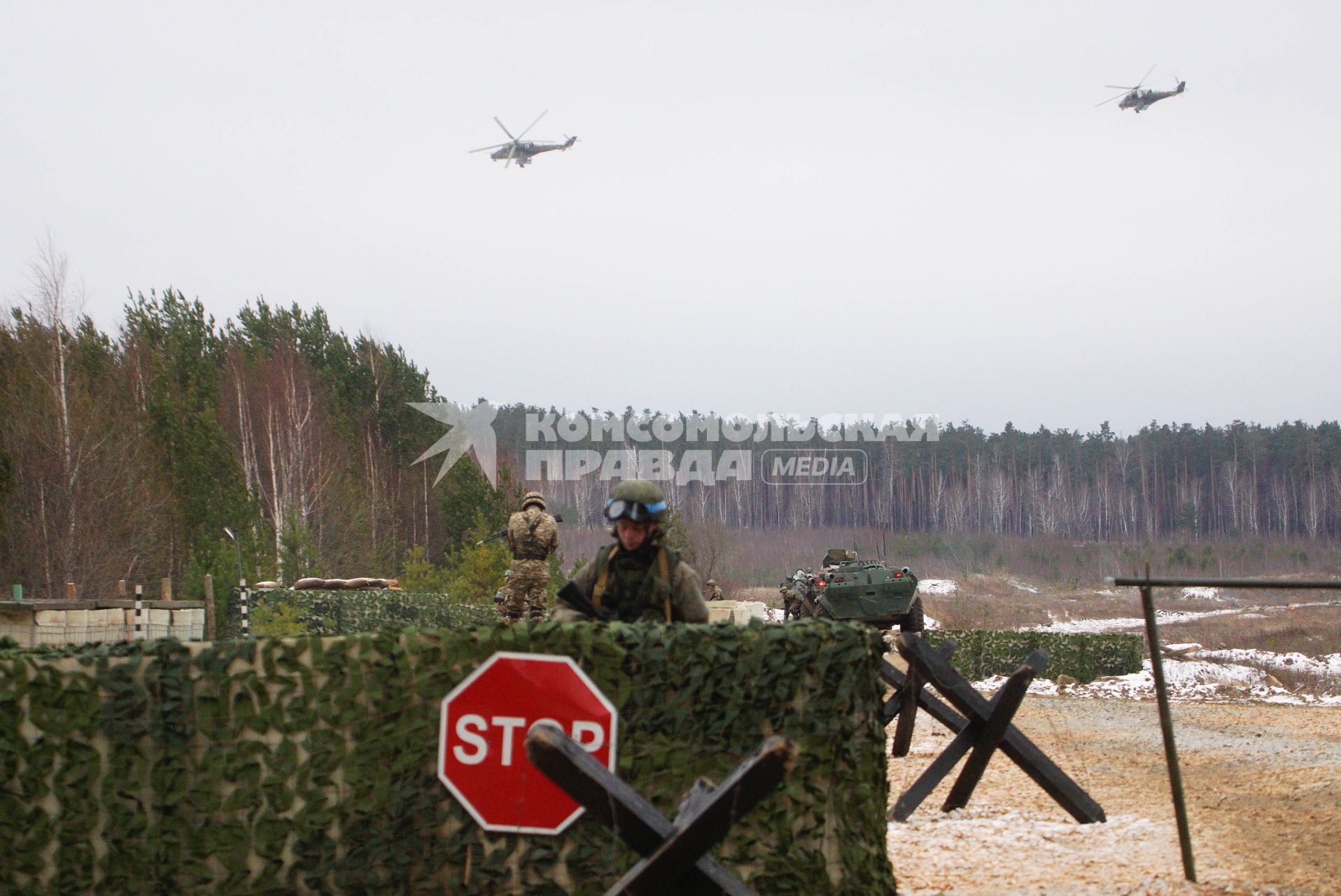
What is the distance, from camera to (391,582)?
28.4m

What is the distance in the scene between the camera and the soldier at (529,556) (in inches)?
509

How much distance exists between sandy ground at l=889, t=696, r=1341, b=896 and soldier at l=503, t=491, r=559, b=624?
14.4 ft

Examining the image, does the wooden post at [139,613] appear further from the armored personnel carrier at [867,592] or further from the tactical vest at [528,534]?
the armored personnel carrier at [867,592]

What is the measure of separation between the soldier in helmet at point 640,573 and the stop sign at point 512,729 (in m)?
1.27

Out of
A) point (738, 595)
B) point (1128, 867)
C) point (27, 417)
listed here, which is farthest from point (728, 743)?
point (738, 595)

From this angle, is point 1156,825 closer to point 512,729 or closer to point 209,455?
point 512,729

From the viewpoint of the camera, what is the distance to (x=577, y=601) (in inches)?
216

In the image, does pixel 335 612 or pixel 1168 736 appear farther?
pixel 335 612

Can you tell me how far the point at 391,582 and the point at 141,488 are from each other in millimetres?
11110

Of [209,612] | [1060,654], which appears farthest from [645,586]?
[1060,654]

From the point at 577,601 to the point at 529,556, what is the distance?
25.5 ft

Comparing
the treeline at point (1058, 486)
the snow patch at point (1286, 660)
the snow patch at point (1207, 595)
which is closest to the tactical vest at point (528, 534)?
the snow patch at point (1207, 595)

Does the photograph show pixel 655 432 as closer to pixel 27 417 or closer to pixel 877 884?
pixel 27 417

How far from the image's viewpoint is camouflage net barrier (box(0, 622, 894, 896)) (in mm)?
4492
